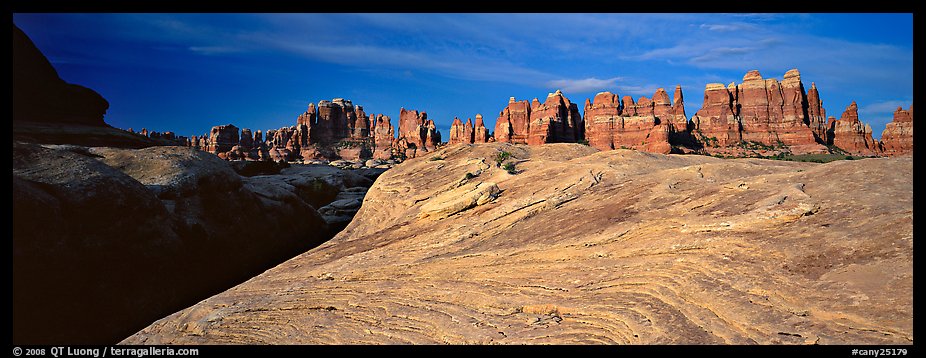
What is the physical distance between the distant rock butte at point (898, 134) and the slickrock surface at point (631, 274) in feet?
424

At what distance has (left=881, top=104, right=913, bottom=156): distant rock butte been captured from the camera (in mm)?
101625

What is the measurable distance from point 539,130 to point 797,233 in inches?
4614

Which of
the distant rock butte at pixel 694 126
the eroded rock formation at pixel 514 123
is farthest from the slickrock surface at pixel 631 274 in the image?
the eroded rock formation at pixel 514 123

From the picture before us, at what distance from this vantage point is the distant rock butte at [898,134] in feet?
333

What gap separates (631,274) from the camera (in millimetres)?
8266

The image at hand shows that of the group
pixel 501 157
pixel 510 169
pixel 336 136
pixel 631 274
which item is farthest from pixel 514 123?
pixel 631 274

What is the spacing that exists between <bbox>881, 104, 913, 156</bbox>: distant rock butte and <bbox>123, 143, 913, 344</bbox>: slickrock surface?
12936 centimetres

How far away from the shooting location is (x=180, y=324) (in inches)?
369

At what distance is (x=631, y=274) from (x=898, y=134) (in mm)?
139943

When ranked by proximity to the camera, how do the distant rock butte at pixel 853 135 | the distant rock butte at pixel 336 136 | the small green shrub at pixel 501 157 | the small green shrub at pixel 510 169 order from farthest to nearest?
the distant rock butte at pixel 336 136, the distant rock butte at pixel 853 135, the small green shrub at pixel 501 157, the small green shrub at pixel 510 169

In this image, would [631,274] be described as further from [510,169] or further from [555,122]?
[555,122]

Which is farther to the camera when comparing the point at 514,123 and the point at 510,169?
the point at 514,123

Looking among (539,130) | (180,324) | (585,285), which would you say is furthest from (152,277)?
(539,130)

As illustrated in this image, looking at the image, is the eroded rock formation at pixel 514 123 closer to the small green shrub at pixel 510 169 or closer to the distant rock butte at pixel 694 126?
the distant rock butte at pixel 694 126
